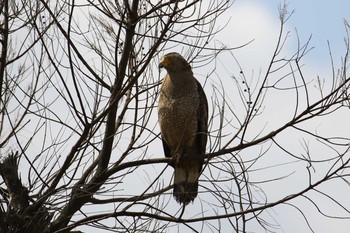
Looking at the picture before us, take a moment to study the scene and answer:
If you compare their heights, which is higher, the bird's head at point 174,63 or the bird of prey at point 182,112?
the bird's head at point 174,63

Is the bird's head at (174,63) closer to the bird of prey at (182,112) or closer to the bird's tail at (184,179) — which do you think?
the bird of prey at (182,112)

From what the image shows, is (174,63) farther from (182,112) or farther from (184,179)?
(184,179)

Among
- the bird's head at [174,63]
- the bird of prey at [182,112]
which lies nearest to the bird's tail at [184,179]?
the bird of prey at [182,112]

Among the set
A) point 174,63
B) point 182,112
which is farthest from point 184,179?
point 174,63

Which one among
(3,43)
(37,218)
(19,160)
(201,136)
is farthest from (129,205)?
(201,136)

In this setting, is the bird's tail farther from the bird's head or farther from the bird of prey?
the bird's head

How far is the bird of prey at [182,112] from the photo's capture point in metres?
5.89

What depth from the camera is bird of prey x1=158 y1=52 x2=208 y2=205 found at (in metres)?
5.89

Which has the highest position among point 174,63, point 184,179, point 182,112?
point 174,63

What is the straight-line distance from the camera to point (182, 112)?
5.91 m

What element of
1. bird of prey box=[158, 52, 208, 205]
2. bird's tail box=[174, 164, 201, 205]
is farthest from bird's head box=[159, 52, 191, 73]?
bird's tail box=[174, 164, 201, 205]

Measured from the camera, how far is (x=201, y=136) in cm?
597

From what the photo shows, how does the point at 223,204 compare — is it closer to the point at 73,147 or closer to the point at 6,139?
the point at 73,147

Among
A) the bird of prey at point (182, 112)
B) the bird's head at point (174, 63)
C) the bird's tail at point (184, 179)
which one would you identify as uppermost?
the bird's head at point (174, 63)
